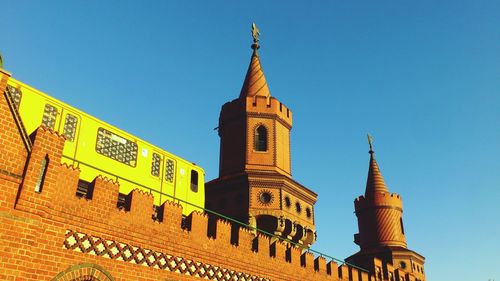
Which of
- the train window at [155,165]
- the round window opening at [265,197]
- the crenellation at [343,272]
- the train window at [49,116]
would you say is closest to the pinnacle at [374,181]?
the round window opening at [265,197]

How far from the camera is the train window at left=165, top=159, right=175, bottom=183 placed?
1700cm

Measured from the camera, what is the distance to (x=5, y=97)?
9297 millimetres

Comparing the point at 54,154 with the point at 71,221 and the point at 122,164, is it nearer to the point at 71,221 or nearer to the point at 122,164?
the point at 71,221

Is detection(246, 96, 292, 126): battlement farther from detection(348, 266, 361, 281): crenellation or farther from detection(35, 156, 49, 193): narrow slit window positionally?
detection(35, 156, 49, 193): narrow slit window

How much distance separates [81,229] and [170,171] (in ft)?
23.2

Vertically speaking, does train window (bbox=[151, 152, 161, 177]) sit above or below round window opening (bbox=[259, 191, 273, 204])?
below

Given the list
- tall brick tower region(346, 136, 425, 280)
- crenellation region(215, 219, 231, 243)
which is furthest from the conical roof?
crenellation region(215, 219, 231, 243)

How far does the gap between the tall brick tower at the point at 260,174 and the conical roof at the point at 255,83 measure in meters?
0.12

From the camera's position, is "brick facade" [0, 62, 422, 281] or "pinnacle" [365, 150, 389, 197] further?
"pinnacle" [365, 150, 389, 197]

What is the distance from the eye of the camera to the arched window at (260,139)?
24.6m

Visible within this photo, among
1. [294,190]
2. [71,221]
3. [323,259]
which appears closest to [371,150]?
[294,190]

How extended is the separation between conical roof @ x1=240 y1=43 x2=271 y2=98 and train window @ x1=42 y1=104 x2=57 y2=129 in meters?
14.8

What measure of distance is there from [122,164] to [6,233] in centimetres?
688

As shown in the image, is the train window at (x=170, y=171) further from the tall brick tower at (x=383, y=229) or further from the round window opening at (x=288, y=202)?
the tall brick tower at (x=383, y=229)
